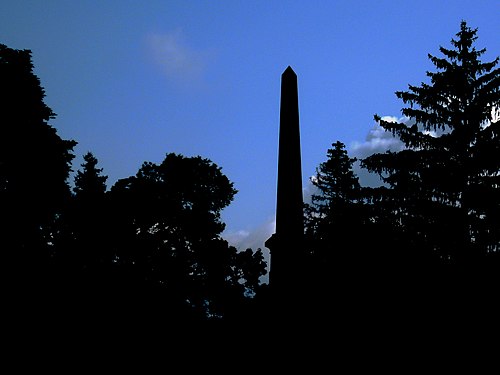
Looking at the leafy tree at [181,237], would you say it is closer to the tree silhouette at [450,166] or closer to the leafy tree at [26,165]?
the leafy tree at [26,165]

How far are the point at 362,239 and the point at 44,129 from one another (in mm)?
12672

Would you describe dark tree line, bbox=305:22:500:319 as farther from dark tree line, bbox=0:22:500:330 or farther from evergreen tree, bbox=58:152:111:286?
evergreen tree, bbox=58:152:111:286

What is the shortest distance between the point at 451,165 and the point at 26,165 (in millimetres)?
15295

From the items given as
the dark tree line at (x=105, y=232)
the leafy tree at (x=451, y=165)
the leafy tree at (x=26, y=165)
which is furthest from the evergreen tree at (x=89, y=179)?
the leafy tree at (x=451, y=165)

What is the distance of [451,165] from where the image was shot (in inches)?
675

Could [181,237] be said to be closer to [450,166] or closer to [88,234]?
[88,234]

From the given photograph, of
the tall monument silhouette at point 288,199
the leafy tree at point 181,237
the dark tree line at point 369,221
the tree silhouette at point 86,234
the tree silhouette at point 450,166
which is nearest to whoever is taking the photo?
the tall monument silhouette at point 288,199

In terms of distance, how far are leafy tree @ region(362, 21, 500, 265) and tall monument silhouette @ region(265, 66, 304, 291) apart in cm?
593

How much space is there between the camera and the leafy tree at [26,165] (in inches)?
668

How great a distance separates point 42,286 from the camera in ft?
51.0

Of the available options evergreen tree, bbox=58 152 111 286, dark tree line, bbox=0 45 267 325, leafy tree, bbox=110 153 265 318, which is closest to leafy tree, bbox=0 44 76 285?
dark tree line, bbox=0 45 267 325

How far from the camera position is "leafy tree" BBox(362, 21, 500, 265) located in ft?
53.0

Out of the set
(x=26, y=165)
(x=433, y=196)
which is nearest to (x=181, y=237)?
(x=26, y=165)

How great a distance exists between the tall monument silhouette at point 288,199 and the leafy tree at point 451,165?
19.5 ft
